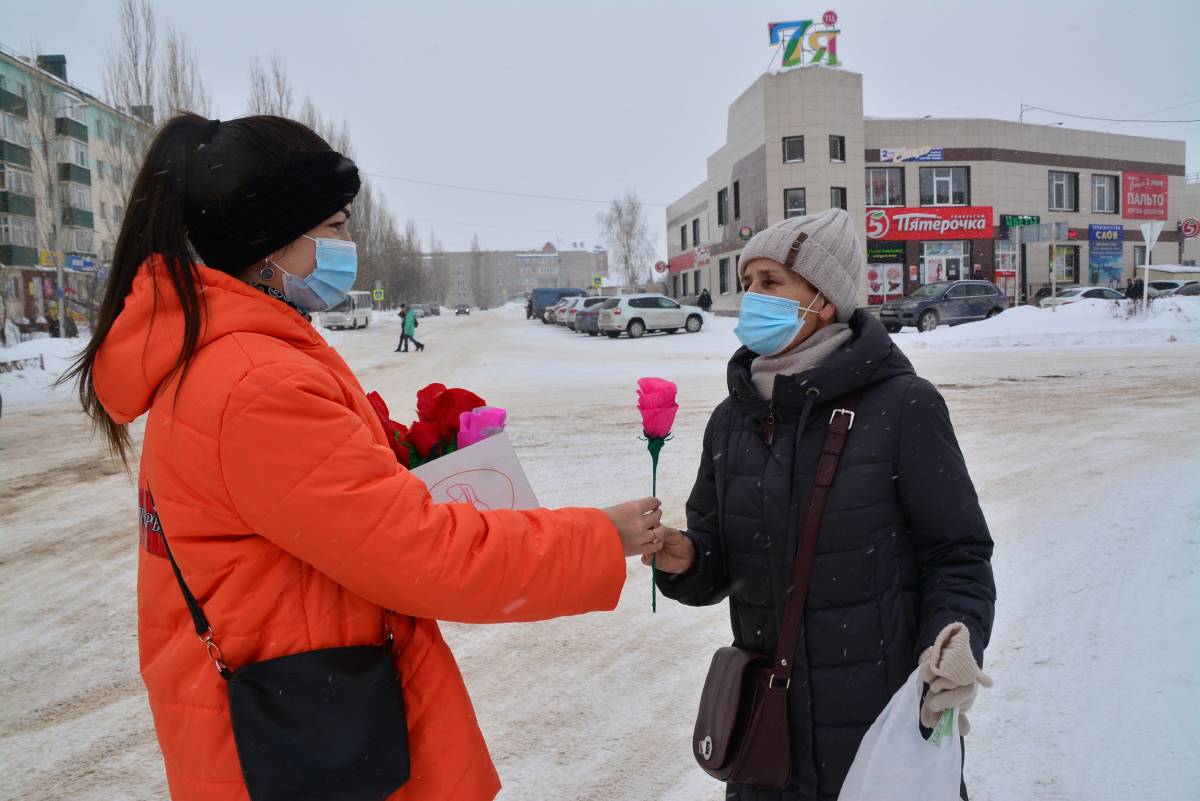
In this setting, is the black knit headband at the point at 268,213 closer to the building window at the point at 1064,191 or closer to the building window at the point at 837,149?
the building window at the point at 837,149

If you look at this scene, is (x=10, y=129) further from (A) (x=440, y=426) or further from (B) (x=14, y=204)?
(A) (x=440, y=426)

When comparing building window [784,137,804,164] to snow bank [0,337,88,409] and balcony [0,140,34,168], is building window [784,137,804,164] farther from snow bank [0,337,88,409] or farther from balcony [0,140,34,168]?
balcony [0,140,34,168]

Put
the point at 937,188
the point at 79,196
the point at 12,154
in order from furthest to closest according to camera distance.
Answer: the point at 79,196 < the point at 12,154 < the point at 937,188

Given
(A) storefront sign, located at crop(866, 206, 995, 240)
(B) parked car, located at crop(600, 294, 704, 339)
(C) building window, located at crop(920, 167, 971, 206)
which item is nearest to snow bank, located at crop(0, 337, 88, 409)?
(B) parked car, located at crop(600, 294, 704, 339)

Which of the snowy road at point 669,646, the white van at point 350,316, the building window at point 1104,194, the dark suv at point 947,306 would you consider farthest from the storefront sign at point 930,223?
the snowy road at point 669,646

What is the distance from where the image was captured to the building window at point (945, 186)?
125ft

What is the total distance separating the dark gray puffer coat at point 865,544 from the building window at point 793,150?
36.2 metres

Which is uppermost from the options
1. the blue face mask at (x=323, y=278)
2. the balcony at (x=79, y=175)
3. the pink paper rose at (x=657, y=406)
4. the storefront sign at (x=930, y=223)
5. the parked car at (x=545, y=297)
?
the balcony at (x=79, y=175)

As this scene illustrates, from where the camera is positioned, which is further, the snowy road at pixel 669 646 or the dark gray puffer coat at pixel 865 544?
the snowy road at pixel 669 646

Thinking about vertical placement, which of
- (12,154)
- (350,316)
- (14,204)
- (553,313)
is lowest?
(553,313)

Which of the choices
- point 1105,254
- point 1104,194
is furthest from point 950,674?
point 1104,194

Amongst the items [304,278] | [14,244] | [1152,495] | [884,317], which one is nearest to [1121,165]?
[884,317]

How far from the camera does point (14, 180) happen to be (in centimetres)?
4194

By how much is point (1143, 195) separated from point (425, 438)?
5088 cm
